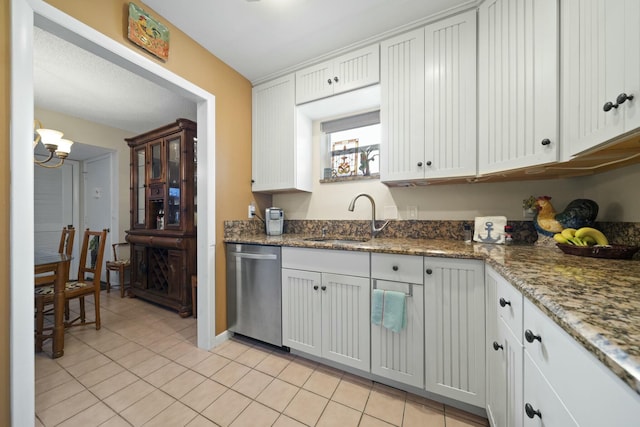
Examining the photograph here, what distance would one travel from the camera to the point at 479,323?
1210mm

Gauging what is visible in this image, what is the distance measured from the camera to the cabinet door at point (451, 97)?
150 centimetres

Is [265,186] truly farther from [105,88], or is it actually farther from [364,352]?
[105,88]

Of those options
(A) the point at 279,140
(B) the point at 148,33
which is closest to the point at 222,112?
(A) the point at 279,140

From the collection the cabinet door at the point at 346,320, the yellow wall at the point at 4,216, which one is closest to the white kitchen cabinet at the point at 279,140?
the cabinet door at the point at 346,320

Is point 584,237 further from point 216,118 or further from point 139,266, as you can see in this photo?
point 139,266

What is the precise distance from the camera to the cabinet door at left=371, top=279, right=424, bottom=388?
135cm

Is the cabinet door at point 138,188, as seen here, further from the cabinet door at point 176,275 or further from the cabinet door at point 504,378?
the cabinet door at point 504,378

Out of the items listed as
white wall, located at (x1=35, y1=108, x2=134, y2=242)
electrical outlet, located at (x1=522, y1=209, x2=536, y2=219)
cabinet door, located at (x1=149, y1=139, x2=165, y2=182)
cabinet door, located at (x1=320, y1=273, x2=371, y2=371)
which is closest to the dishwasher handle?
cabinet door, located at (x1=320, y1=273, x2=371, y2=371)

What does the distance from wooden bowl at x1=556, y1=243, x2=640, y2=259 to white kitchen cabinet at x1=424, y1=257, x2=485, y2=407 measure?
1.34ft

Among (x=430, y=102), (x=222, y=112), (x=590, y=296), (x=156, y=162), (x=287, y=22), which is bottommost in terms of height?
(x=590, y=296)

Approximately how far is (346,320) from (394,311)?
0.35 metres

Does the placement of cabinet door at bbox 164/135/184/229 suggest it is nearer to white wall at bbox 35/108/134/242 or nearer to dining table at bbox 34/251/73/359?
dining table at bbox 34/251/73/359

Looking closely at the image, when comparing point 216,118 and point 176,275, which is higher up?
point 216,118

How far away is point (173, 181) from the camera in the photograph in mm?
2844
